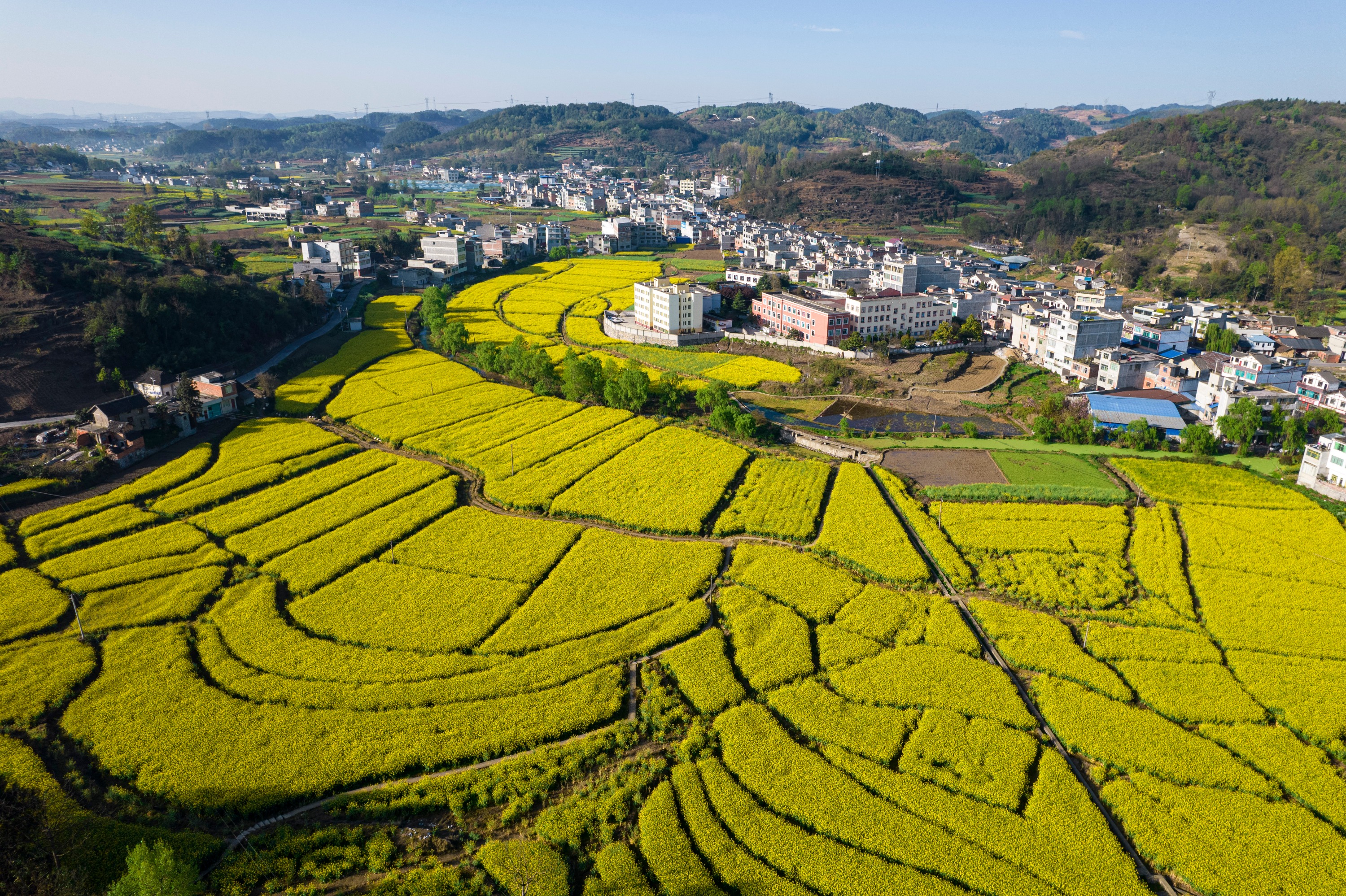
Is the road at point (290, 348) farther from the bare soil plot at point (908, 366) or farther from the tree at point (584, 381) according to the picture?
the bare soil plot at point (908, 366)

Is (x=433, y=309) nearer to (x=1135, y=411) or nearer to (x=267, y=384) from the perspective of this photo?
(x=267, y=384)

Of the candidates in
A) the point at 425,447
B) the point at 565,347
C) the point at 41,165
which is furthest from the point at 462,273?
the point at 41,165

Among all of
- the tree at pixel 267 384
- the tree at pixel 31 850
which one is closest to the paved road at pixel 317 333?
the tree at pixel 267 384

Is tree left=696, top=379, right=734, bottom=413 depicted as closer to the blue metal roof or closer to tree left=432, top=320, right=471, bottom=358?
the blue metal roof

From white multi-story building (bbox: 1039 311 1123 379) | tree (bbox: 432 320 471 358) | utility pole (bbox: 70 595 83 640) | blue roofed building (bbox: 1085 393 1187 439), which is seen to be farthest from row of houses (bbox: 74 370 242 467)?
white multi-story building (bbox: 1039 311 1123 379)

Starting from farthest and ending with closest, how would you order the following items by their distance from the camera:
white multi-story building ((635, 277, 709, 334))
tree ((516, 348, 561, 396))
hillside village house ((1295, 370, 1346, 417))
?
white multi-story building ((635, 277, 709, 334)) < tree ((516, 348, 561, 396)) < hillside village house ((1295, 370, 1346, 417))

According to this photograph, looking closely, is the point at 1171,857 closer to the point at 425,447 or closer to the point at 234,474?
the point at 425,447
